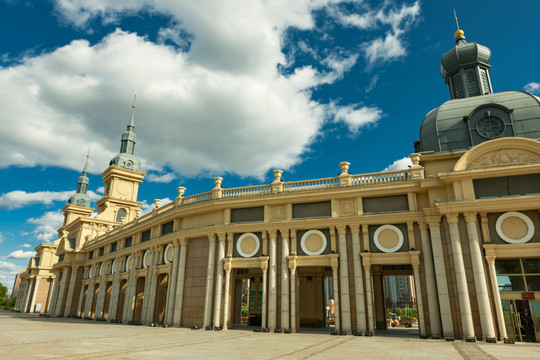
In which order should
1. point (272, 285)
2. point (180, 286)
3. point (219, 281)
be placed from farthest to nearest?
point (180, 286), point (219, 281), point (272, 285)

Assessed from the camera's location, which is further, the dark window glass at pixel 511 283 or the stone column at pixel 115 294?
the stone column at pixel 115 294

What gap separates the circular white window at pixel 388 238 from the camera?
2484 centimetres

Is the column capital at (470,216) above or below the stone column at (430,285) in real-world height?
above

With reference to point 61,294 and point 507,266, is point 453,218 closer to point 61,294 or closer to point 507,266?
point 507,266

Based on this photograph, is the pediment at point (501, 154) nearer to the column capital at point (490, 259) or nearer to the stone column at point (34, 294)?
the column capital at point (490, 259)

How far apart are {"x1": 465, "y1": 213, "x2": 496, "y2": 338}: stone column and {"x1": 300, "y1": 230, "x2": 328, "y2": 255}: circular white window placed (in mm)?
9734

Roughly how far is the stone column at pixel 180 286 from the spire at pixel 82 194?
6698 centimetres

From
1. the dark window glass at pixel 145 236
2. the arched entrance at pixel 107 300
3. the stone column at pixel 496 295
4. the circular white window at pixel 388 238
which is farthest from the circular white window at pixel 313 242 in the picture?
the arched entrance at pixel 107 300

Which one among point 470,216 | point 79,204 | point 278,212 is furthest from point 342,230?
point 79,204

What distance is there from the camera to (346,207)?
26672mm

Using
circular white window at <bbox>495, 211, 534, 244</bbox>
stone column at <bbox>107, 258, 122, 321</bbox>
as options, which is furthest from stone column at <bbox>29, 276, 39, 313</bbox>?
circular white window at <bbox>495, 211, 534, 244</bbox>

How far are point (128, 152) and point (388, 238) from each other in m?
65.4

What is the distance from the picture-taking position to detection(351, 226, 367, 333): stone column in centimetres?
2395

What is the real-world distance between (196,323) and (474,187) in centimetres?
2352
